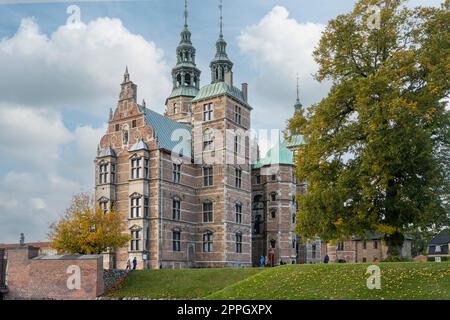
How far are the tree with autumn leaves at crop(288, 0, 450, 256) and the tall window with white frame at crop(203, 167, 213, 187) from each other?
19.8 m

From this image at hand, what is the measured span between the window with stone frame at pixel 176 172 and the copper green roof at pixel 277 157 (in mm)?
12231

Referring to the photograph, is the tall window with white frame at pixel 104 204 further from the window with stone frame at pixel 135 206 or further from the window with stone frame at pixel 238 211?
the window with stone frame at pixel 238 211

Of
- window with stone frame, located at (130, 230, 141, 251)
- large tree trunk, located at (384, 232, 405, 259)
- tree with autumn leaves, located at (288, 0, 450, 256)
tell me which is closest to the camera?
tree with autumn leaves, located at (288, 0, 450, 256)

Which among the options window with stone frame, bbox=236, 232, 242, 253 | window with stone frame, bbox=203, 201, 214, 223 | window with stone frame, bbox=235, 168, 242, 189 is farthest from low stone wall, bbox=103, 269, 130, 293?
window with stone frame, bbox=235, 168, 242, 189

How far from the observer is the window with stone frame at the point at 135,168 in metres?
42.6

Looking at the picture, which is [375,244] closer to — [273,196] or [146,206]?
[273,196]

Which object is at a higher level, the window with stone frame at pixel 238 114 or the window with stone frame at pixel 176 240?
the window with stone frame at pixel 238 114

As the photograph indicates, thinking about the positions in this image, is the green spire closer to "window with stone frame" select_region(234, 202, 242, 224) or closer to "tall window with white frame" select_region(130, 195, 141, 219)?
"window with stone frame" select_region(234, 202, 242, 224)

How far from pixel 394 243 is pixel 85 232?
20.3m

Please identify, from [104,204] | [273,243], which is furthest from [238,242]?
[104,204]

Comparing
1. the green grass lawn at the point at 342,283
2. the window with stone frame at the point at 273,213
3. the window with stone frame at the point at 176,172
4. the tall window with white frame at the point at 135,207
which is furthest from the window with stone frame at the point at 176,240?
the green grass lawn at the point at 342,283

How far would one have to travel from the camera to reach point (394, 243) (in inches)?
1013

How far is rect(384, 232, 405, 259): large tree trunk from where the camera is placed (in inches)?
1006
